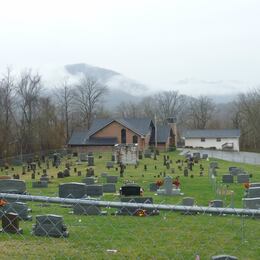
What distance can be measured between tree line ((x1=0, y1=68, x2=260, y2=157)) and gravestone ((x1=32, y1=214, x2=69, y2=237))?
46.9 meters

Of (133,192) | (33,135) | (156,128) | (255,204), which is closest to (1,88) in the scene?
(33,135)

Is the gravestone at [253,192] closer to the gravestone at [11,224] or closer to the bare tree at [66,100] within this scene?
the gravestone at [11,224]

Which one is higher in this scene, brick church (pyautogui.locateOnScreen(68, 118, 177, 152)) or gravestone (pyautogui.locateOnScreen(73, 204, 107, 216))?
brick church (pyautogui.locateOnScreen(68, 118, 177, 152))

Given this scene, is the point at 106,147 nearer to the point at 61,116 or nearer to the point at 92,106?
the point at 61,116

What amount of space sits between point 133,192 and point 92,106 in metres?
81.4

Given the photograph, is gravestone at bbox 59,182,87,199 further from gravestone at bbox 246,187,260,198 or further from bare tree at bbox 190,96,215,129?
bare tree at bbox 190,96,215,129

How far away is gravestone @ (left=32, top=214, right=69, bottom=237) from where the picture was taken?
12.8 m

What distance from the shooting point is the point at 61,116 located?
95.4 metres

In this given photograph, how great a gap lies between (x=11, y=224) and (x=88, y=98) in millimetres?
91674

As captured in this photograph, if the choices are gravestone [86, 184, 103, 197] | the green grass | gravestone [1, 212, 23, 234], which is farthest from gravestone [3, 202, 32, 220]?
gravestone [86, 184, 103, 197]

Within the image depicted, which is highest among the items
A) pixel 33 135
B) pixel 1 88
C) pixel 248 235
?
pixel 1 88

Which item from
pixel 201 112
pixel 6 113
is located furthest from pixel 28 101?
pixel 201 112

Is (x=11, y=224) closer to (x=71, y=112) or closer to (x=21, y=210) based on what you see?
(x=21, y=210)

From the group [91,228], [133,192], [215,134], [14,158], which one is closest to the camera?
[91,228]
